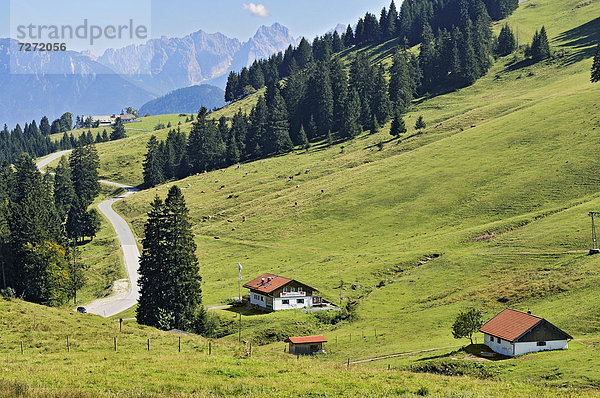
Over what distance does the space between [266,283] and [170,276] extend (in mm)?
16108

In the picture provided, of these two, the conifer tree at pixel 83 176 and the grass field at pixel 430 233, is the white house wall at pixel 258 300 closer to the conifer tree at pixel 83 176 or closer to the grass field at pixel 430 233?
the grass field at pixel 430 233

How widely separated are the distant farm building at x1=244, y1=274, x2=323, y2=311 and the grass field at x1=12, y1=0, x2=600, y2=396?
6.27 ft

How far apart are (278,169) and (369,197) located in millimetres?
47301

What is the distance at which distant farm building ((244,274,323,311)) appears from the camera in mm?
80375

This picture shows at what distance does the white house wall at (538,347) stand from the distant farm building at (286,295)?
33262mm

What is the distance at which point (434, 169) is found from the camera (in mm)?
126188

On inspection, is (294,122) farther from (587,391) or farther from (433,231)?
(587,391)

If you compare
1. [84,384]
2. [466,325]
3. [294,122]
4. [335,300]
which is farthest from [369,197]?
[84,384]

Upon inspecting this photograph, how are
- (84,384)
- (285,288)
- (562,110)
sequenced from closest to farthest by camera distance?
(84,384)
(285,288)
(562,110)

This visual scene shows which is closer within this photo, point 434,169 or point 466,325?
point 466,325

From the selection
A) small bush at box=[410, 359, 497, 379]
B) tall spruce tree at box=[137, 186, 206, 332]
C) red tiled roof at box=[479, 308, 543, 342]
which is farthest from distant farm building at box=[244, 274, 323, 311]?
small bush at box=[410, 359, 497, 379]

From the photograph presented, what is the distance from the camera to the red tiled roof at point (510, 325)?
170 ft

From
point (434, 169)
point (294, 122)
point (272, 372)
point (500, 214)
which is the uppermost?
point (294, 122)

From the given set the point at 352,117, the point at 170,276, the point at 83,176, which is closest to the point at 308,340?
the point at 170,276
